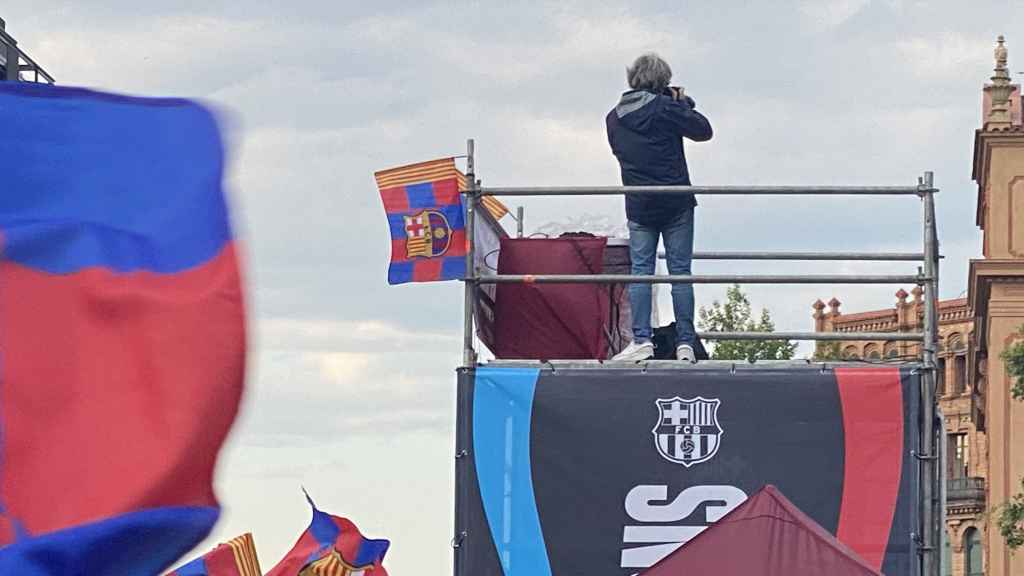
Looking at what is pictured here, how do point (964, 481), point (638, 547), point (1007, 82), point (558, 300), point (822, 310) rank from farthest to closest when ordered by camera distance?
point (822, 310) < point (964, 481) < point (1007, 82) < point (558, 300) < point (638, 547)

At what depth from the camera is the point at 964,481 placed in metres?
103

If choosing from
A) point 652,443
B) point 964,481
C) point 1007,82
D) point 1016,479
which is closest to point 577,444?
point 652,443

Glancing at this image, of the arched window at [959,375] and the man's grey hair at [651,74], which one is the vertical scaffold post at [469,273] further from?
the arched window at [959,375]

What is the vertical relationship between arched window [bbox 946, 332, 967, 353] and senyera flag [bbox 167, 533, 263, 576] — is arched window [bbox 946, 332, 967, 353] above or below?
above

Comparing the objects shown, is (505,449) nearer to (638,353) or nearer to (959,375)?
(638,353)

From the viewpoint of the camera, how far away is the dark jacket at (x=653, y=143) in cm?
1151

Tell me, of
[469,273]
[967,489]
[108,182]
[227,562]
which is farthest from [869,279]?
[967,489]

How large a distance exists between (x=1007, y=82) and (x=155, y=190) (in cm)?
5937

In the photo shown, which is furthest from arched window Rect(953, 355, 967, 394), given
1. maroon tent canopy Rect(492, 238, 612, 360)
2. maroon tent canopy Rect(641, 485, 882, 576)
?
maroon tent canopy Rect(641, 485, 882, 576)

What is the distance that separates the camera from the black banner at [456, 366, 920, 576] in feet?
37.2

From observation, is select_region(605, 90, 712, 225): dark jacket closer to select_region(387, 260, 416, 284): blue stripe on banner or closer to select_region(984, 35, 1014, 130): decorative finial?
select_region(387, 260, 416, 284): blue stripe on banner

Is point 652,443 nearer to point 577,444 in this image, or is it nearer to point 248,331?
point 577,444

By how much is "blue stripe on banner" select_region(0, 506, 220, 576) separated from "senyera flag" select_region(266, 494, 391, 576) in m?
15.4

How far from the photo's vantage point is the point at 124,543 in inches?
283
